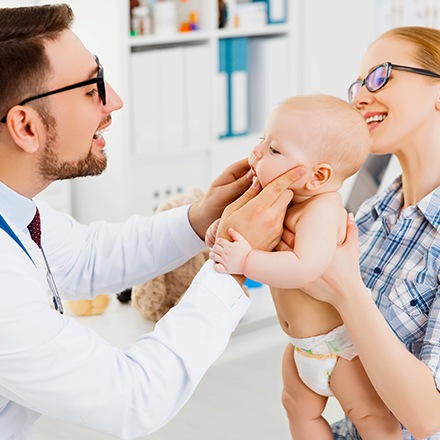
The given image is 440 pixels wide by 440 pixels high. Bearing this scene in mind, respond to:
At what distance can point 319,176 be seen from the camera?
1.47 m

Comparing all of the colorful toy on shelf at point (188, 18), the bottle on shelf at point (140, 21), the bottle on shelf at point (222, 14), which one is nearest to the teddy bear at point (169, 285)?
the bottle on shelf at point (140, 21)

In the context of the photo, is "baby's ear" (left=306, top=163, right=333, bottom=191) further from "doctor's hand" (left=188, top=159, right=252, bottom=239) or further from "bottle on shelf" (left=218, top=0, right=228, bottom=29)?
"bottle on shelf" (left=218, top=0, right=228, bottom=29)

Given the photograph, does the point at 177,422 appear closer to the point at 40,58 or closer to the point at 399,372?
the point at 399,372

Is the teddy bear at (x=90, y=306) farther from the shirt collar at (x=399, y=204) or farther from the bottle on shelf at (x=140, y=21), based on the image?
the bottle on shelf at (x=140, y=21)

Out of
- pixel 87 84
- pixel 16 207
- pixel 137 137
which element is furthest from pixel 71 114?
pixel 137 137

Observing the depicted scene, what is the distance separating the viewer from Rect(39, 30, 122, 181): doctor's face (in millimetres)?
1490

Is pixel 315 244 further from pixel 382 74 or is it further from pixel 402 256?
pixel 382 74

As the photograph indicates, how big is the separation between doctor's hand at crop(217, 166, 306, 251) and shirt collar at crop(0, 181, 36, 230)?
0.36m

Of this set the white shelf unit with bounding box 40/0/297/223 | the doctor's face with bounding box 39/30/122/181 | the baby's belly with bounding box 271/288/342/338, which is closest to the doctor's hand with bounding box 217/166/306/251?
the baby's belly with bounding box 271/288/342/338

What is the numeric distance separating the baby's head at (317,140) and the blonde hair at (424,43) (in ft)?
0.51

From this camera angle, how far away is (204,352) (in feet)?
4.58

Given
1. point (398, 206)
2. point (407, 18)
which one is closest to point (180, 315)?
point (398, 206)

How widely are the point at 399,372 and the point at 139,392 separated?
400mm

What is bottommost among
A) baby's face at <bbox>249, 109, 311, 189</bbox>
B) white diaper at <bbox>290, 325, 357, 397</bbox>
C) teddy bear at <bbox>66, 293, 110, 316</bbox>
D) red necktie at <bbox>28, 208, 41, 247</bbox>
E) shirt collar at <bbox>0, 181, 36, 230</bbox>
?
teddy bear at <bbox>66, 293, 110, 316</bbox>
